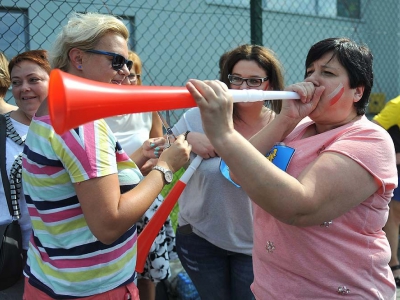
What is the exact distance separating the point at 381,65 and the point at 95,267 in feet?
38.9

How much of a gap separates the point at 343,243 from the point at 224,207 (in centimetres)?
101

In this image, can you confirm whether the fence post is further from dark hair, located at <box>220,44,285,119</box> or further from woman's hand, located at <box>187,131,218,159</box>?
woman's hand, located at <box>187,131,218,159</box>

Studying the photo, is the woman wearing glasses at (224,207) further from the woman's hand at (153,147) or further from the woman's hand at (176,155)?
the woman's hand at (176,155)

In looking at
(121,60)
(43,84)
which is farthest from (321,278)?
(43,84)

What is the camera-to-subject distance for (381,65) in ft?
40.0

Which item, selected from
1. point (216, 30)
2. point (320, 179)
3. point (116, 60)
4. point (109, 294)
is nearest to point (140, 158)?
point (116, 60)

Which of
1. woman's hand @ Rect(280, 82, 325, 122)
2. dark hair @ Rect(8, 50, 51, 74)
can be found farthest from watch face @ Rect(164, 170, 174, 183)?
dark hair @ Rect(8, 50, 51, 74)

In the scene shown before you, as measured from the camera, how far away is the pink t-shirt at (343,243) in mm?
1443

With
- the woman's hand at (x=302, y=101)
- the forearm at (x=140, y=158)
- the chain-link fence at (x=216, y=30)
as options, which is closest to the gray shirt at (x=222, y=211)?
the forearm at (x=140, y=158)

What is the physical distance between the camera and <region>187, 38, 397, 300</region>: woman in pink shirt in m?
→ 1.24

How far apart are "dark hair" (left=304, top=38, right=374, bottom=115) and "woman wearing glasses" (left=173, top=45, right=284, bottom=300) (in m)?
0.90

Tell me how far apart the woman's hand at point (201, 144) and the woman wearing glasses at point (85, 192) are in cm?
54

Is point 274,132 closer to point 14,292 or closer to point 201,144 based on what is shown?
point 201,144

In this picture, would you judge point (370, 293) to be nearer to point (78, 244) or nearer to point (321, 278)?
point (321, 278)
